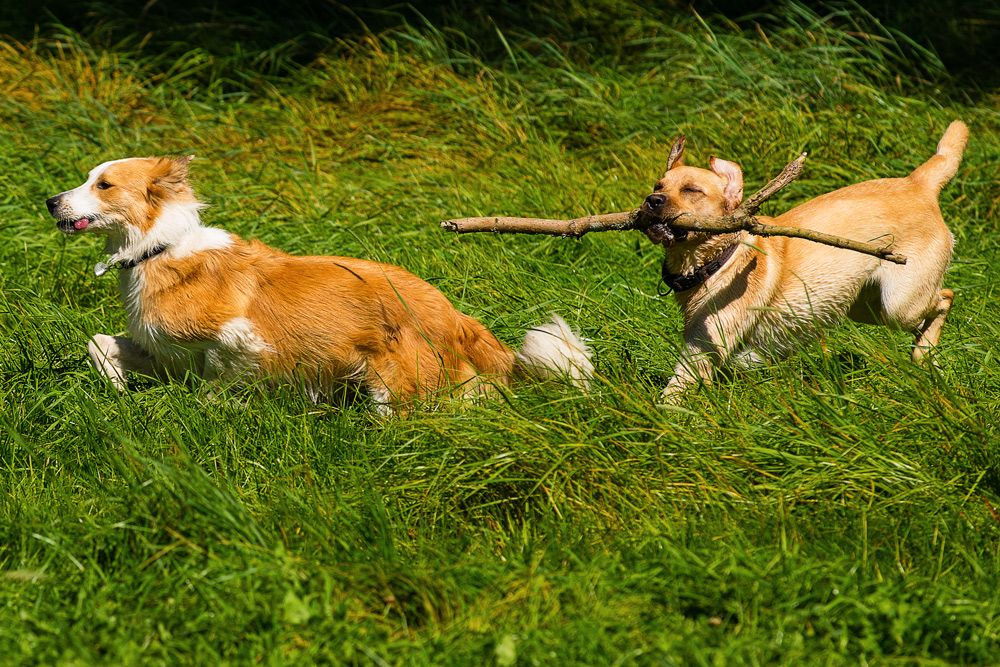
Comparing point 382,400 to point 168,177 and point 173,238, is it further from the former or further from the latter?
point 168,177

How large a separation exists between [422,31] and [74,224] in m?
5.17

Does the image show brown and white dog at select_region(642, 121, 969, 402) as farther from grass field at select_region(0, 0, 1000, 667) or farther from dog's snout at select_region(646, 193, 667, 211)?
grass field at select_region(0, 0, 1000, 667)

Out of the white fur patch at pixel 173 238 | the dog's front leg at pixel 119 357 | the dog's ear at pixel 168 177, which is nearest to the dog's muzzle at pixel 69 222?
the white fur patch at pixel 173 238

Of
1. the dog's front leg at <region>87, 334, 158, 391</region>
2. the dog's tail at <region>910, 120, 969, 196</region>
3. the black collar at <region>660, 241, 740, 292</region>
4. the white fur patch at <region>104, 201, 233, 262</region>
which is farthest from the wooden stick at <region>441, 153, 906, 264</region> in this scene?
the dog's front leg at <region>87, 334, 158, 391</region>

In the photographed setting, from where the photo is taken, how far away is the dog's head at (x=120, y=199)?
395 centimetres

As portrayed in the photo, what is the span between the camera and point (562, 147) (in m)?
6.72

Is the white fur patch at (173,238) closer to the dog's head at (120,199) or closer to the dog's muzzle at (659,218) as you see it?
the dog's head at (120,199)

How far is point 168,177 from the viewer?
13.4 feet

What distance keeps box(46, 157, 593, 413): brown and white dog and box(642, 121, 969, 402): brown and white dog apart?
0.53 metres

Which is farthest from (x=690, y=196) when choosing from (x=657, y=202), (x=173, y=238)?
(x=173, y=238)

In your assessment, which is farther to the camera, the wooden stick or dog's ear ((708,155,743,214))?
Answer: dog's ear ((708,155,743,214))

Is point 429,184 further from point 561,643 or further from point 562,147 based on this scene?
point 561,643

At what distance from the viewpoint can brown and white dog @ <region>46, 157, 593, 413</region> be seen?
12.8ft

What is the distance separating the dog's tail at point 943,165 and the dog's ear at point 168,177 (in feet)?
11.0
